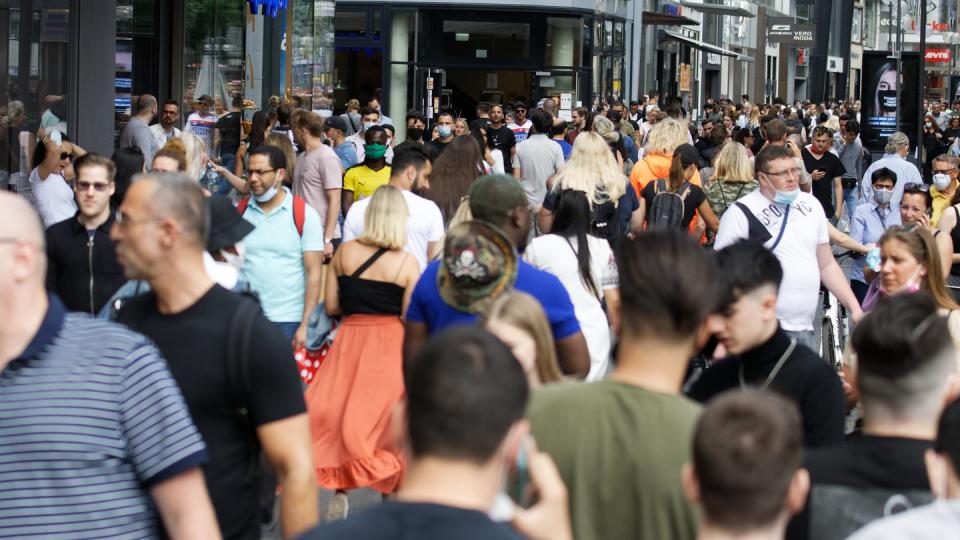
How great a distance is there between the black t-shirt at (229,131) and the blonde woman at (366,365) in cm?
1156

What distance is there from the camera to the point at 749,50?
7912 cm

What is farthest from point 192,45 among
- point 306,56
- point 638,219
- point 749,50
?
point 749,50

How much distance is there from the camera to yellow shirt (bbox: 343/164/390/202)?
12148 millimetres

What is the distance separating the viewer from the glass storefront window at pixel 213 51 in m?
19.4

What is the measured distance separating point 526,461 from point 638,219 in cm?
821

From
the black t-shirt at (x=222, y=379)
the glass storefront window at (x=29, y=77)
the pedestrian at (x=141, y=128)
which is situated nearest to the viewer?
the black t-shirt at (x=222, y=379)

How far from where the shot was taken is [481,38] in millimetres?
36531

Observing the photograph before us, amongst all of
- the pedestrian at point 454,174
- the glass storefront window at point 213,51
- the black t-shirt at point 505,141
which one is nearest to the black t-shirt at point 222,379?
the pedestrian at point 454,174

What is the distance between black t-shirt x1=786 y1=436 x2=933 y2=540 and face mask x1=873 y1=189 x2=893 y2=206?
8.14 m

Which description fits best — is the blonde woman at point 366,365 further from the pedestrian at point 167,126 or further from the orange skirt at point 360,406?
the pedestrian at point 167,126

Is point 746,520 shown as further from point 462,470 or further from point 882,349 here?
point 882,349

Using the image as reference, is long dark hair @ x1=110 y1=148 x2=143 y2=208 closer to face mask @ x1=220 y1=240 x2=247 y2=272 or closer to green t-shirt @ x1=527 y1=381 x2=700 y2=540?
face mask @ x1=220 y1=240 x2=247 y2=272

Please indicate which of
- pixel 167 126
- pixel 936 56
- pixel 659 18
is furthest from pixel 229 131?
pixel 936 56

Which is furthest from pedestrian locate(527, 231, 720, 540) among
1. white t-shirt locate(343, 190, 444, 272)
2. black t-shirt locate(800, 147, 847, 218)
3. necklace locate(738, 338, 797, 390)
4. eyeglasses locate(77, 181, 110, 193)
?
black t-shirt locate(800, 147, 847, 218)
